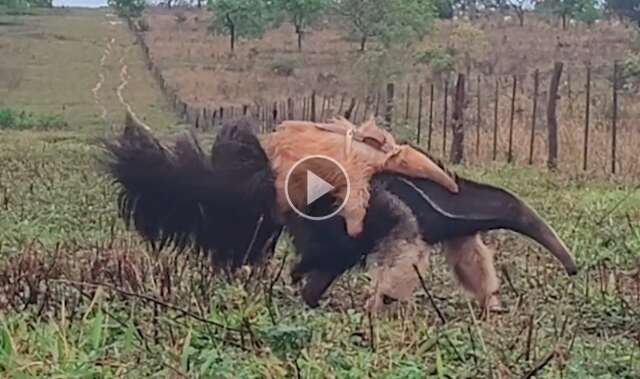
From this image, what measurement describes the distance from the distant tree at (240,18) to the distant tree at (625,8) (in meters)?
17.3

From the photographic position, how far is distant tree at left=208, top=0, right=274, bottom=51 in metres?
59.2

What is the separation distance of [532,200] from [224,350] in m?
7.47

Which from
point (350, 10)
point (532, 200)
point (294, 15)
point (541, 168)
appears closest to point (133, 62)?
point (350, 10)

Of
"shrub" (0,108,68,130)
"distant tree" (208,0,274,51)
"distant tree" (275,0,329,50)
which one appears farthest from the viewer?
"distant tree" (275,0,329,50)

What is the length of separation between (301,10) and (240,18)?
129 inches

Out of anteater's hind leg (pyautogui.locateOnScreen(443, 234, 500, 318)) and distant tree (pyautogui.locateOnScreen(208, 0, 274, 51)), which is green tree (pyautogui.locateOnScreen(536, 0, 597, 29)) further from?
anteater's hind leg (pyautogui.locateOnScreen(443, 234, 500, 318))

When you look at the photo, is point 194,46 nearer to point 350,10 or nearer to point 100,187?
point 350,10

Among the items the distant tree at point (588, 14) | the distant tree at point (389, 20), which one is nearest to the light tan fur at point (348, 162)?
the distant tree at point (389, 20)

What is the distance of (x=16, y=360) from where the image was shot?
4219 mm

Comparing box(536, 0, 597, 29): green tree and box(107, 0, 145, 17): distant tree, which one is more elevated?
box(536, 0, 597, 29): green tree

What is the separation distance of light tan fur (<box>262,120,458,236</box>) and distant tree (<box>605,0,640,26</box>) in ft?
185
